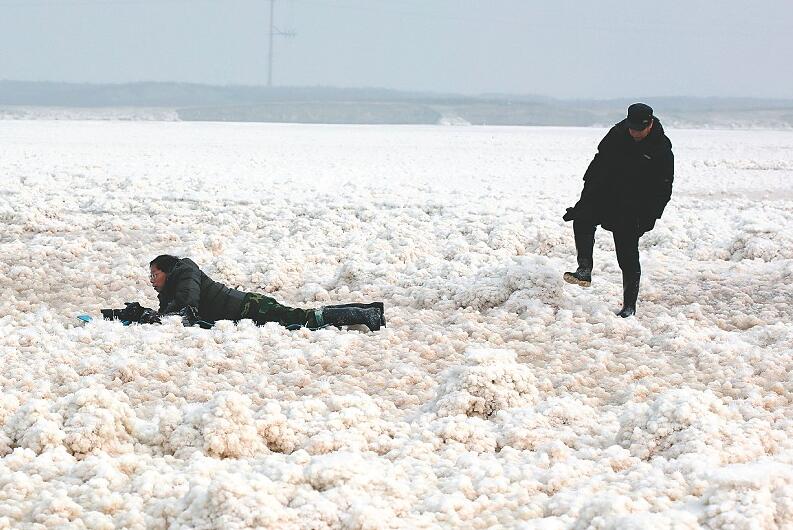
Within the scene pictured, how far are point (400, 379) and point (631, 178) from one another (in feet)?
7.33

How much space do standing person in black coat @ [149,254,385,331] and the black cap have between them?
6.53ft

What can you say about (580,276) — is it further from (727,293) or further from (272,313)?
(272,313)

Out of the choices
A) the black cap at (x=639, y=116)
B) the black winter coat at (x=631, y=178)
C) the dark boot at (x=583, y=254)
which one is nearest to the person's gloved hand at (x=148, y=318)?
the dark boot at (x=583, y=254)

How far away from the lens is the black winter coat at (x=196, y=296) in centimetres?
622

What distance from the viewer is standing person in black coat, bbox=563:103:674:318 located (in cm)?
623

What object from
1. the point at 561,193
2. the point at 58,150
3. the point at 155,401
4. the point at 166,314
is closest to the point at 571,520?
the point at 155,401

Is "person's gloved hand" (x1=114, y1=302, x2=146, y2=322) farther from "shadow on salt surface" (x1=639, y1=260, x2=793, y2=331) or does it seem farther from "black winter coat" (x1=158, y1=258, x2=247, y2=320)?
"shadow on salt surface" (x1=639, y1=260, x2=793, y2=331)

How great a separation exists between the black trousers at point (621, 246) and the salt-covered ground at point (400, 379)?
0.32 m

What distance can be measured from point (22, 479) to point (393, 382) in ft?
6.71

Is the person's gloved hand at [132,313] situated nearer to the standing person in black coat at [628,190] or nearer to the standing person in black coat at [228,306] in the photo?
the standing person in black coat at [228,306]

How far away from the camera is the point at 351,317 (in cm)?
615

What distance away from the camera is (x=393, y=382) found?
5105mm

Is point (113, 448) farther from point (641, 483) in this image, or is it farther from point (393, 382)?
point (641, 483)

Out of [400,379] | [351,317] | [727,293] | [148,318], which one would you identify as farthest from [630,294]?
[148,318]
